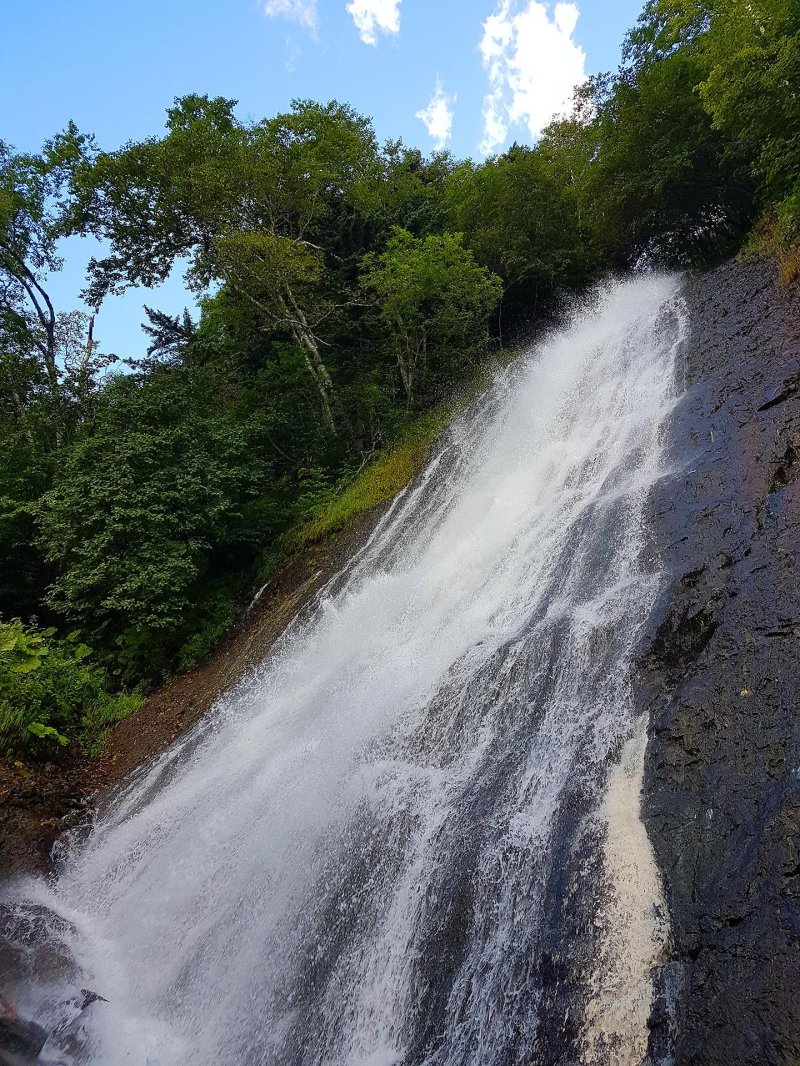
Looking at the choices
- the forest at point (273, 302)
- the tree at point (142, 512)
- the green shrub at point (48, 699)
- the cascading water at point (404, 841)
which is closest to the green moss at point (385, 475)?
the forest at point (273, 302)

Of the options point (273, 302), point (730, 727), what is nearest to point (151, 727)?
point (730, 727)

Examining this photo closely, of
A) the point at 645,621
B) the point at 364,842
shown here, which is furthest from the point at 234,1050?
the point at 645,621

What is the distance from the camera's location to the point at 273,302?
16.0m

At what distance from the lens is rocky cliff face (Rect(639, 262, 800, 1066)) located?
2992 millimetres

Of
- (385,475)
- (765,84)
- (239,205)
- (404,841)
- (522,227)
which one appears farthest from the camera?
(522,227)

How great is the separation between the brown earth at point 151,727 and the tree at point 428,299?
5.82 metres

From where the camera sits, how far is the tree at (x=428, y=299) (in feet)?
46.2

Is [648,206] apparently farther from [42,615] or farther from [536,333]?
[42,615]

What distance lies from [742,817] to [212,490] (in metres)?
10.3

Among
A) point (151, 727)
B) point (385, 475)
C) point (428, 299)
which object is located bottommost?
point (151, 727)

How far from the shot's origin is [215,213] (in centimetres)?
1496

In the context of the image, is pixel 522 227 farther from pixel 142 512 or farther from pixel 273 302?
pixel 142 512

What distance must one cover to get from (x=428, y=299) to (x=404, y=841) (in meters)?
14.3

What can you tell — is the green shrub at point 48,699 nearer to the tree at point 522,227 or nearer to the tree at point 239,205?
the tree at point 239,205
